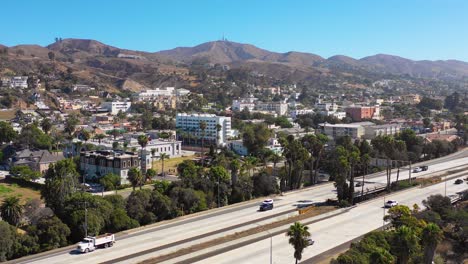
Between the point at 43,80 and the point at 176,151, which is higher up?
the point at 43,80

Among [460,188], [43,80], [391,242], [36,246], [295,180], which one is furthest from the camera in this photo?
[43,80]

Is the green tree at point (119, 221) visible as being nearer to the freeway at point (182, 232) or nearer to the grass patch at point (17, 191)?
the freeway at point (182, 232)

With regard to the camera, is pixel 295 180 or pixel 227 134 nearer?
pixel 295 180

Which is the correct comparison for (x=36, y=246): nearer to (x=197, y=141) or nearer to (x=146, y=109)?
(x=197, y=141)

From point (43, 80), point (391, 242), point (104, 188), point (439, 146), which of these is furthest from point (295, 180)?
point (43, 80)

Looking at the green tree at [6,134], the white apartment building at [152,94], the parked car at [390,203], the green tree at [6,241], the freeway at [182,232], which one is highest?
the white apartment building at [152,94]

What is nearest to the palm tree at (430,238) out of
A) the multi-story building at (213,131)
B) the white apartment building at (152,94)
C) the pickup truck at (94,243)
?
the pickup truck at (94,243)
